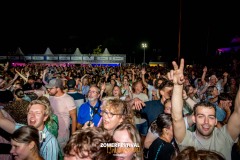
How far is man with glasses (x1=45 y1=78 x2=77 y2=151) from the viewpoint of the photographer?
4688 mm

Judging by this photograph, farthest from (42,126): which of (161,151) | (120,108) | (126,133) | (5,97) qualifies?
(5,97)

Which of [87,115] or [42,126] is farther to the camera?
[87,115]

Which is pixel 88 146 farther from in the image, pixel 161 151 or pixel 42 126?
pixel 42 126

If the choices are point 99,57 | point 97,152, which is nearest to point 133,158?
point 97,152

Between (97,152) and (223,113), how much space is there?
3.67 metres

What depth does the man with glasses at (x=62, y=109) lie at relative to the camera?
185 inches

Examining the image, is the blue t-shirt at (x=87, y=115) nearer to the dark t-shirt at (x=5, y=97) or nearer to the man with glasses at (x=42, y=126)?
the man with glasses at (x=42, y=126)

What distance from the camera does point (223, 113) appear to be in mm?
4836

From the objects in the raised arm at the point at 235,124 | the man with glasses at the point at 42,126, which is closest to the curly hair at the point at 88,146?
the man with glasses at the point at 42,126

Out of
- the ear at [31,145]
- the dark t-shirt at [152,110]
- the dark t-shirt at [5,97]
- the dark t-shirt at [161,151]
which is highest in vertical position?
the dark t-shirt at [5,97]

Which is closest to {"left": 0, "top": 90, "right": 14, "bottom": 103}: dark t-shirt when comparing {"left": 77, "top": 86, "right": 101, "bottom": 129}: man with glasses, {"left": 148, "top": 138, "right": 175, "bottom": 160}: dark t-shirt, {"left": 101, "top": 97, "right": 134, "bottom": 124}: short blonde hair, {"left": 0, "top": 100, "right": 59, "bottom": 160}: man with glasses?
{"left": 77, "top": 86, "right": 101, "bottom": 129}: man with glasses

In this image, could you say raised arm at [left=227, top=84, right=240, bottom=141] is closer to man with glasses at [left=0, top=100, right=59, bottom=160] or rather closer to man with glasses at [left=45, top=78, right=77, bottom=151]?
man with glasses at [left=0, top=100, right=59, bottom=160]

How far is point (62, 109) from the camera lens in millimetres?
4875

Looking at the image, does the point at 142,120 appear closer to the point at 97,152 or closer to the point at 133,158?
the point at 133,158
